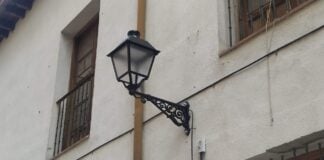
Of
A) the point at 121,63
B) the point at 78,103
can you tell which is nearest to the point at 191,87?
the point at 121,63

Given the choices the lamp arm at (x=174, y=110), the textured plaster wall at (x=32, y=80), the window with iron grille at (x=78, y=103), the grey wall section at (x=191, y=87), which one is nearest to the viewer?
the grey wall section at (x=191, y=87)

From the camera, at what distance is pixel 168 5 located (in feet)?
21.9

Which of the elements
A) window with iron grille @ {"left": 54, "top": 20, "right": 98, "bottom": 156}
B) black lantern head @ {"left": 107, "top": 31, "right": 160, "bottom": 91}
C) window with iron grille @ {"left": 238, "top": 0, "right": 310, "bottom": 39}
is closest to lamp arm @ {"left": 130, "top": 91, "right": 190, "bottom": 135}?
black lantern head @ {"left": 107, "top": 31, "right": 160, "bottom": 91}

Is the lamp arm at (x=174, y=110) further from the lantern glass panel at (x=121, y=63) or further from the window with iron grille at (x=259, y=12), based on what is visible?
the window with iron grille at (x=259, y=12)

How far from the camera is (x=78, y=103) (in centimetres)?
824

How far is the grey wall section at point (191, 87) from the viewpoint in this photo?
15.6 ft

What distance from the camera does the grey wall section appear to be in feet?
15.6

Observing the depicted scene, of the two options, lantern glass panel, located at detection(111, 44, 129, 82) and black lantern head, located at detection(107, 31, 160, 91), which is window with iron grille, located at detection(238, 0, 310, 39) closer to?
black lantern head, located at detection(107, 31, 160, 91)

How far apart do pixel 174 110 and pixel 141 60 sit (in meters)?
0.62

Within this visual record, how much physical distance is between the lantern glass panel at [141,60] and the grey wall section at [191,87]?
1.87ft

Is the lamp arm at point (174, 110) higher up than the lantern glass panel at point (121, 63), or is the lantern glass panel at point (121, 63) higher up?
the lantern glass panel at point (121, 63)

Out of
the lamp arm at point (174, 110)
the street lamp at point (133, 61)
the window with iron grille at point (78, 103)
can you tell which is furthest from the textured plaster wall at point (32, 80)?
the street lamp at point (133, 61)

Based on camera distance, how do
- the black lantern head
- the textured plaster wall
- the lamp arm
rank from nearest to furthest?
the black lantern head → the lamp arm → the textured plaster wall

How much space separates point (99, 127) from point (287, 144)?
303 centimetres
